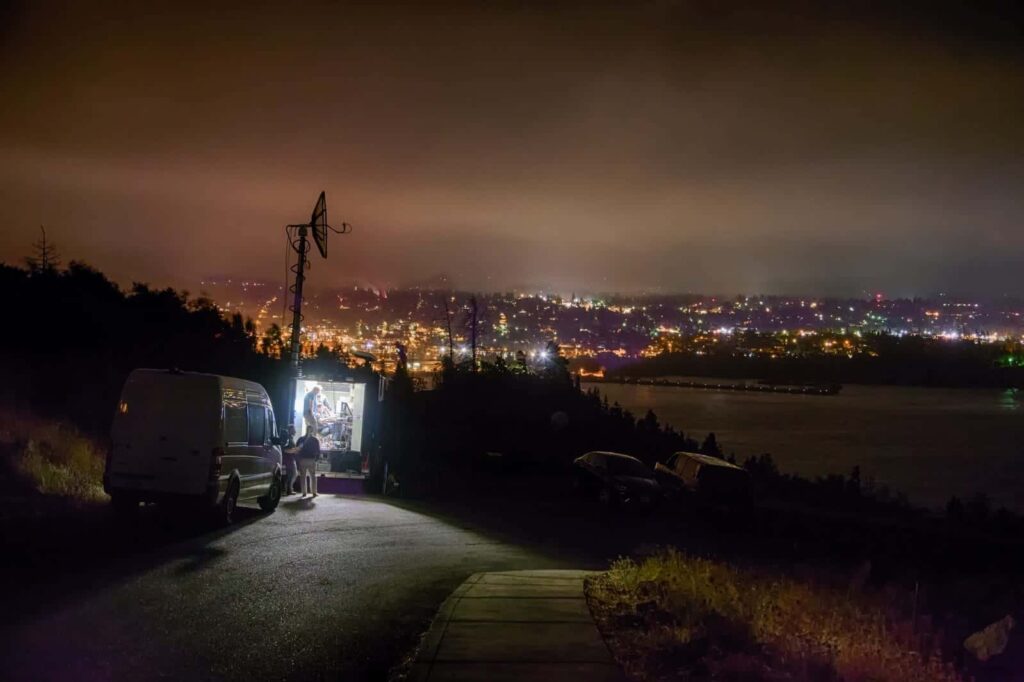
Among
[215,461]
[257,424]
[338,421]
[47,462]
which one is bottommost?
[47,462]

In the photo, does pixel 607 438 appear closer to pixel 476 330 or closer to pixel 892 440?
pixel 476 330

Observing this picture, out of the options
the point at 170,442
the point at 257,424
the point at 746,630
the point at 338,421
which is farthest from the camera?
the point at 338,421

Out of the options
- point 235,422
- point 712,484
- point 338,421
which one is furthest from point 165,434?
point 712,484

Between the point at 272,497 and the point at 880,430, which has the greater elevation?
the point at 880,430

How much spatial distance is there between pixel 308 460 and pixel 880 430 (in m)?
108

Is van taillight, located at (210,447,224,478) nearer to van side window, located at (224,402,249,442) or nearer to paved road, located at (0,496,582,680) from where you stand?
van side window, located at (224,402,249,442)

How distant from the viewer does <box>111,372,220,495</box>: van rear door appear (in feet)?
48.8

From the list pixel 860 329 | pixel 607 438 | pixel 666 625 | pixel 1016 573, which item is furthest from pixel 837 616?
pixel 860 329

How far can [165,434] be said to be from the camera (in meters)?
15.0

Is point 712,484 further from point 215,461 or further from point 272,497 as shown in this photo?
point 215,461

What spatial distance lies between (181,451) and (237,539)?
195 centimetres

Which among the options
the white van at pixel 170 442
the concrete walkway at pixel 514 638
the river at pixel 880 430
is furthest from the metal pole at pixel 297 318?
the river at pixel 880 430

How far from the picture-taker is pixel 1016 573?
2530 centimetres

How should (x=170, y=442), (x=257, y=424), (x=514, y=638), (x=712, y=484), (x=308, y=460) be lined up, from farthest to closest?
(x=712, y=484) < (x=308, y=460) < (x=257, y=424) < (x=170, y=442) < (x=514, y=638)
